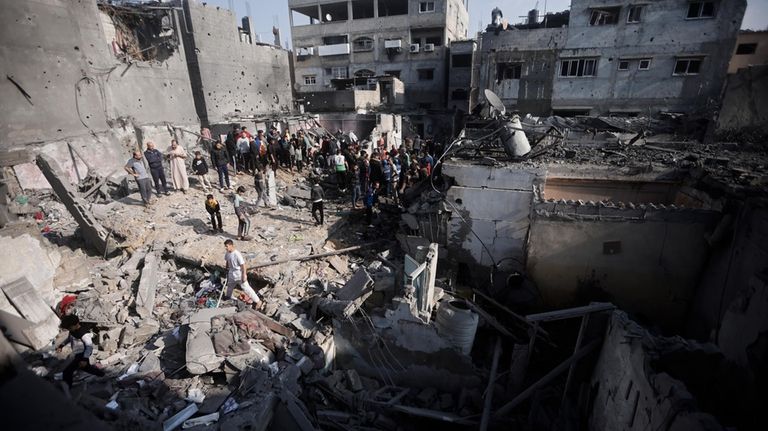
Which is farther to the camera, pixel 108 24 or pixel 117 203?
pixel 108 24

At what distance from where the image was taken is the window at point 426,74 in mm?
28477

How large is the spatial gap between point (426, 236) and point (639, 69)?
19425 mm

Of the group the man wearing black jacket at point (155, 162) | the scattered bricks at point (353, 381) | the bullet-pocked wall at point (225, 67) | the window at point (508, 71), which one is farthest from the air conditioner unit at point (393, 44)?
the scattered bricks at point (353, 381)

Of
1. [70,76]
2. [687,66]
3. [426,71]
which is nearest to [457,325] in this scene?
[70,76]

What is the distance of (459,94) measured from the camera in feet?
89.8

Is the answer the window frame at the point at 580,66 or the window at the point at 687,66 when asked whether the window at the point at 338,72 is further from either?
the window at the point at 687,66

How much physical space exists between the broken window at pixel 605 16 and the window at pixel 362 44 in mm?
16525

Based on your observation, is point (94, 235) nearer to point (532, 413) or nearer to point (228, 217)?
point (228, 217)

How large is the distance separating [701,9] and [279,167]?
23.3 meters

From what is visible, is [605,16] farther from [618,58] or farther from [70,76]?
[70,76]

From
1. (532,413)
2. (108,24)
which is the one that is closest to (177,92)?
(108,24)

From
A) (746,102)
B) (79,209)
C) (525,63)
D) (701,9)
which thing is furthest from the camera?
(525,63)

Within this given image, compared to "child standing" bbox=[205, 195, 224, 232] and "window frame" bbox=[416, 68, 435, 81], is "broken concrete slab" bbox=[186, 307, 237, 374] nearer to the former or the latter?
"child standing" bbox=[205, 195, 224, 232]

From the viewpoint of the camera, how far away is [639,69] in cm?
2003
